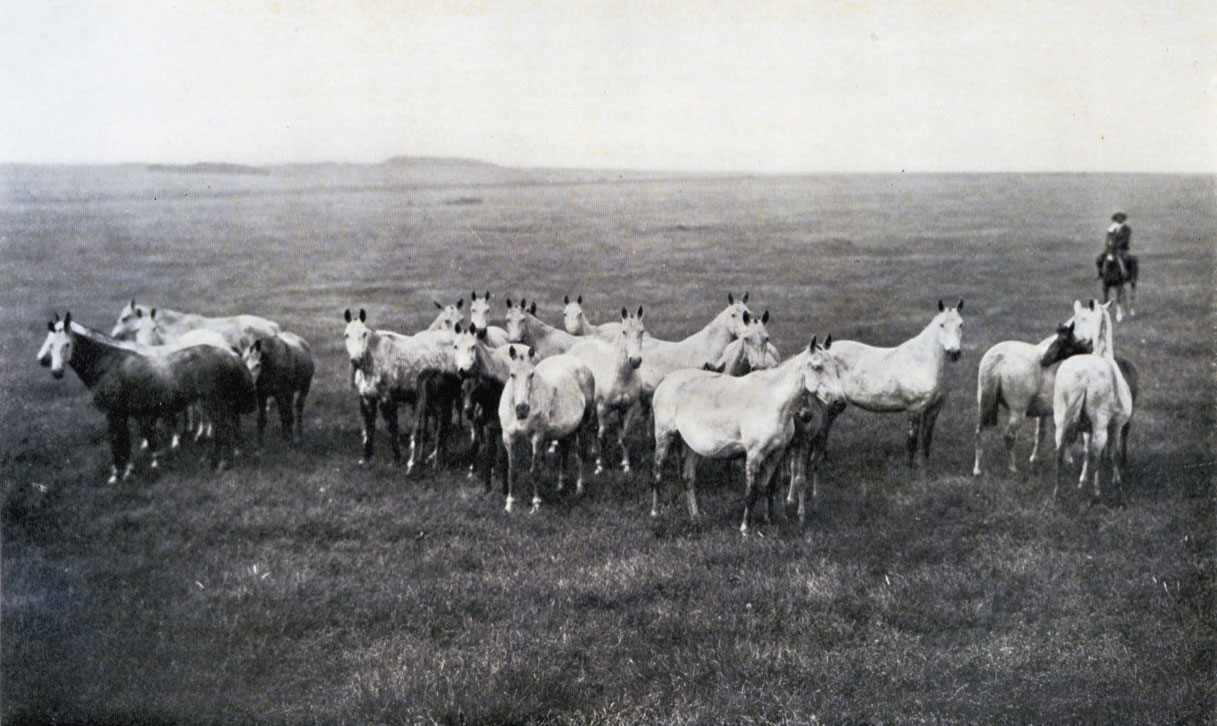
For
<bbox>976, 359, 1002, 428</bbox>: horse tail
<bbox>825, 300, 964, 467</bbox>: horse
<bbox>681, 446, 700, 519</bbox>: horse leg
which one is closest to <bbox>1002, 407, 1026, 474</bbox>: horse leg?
<bbox>976, 359, 1002, 428</bbox>: horse tail

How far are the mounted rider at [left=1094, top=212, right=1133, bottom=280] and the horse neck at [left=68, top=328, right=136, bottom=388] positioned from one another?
57.0 feet

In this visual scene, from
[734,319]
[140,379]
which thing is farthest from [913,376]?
[140,379]

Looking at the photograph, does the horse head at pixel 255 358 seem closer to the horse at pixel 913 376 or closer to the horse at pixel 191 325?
the horse at pixel 191 325

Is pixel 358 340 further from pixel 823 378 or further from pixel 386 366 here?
pixel 823 378

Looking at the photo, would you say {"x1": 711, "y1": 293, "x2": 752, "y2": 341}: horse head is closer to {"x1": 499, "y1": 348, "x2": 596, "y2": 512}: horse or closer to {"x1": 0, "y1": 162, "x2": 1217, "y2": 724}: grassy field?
{"x1": 0, "y1": 162, "x2": 1217, "y2": 724}: grassy field

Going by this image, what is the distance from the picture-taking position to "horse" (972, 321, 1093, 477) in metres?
9.96

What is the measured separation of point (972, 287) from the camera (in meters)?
18.2

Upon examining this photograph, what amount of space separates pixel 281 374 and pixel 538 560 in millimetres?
5956

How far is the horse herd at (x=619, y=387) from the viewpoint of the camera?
866cm

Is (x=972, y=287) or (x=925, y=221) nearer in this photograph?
(x=925, y=221)

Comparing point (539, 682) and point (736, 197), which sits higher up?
point (736, 197)

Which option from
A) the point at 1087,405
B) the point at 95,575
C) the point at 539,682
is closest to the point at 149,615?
the point at 95,575

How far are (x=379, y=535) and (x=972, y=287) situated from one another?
15.6 meters

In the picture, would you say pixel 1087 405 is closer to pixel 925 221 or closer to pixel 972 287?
pixel 925 221
